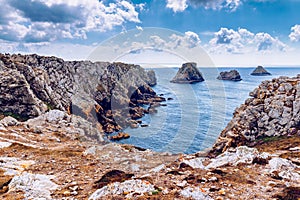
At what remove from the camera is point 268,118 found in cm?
4250

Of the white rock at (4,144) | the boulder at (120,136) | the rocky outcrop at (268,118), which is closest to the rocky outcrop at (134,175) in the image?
the white rock at (4,144)

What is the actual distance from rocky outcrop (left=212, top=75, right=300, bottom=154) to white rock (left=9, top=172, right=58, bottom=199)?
107 feet

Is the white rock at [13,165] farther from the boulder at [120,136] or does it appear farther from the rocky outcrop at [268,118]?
the boulder at [120,136]

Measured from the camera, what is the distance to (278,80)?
48.6 m

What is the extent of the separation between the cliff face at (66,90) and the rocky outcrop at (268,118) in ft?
130

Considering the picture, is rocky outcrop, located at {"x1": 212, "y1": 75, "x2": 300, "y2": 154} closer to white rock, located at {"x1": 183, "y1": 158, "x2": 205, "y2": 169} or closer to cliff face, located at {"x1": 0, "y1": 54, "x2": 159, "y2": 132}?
white rock, located at {"x1": 183, "y1": 158, "x2": 205, "y2": 169}

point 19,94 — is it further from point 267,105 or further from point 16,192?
point 267,105

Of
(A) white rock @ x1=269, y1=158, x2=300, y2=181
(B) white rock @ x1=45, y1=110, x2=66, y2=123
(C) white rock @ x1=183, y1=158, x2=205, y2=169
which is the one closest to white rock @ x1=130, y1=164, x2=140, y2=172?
(C) white rock @ x1=183, y1=158, x2=205, y2=169

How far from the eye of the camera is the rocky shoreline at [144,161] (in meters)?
15.8

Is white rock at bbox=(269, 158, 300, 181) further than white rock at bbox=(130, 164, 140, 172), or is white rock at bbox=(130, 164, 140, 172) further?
white rock at bbox=(130, 164, 140, 172)

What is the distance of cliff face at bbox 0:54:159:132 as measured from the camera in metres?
50.2

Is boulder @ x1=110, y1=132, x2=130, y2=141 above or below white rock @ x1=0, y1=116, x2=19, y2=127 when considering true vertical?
below

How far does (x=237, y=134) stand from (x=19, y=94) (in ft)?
147

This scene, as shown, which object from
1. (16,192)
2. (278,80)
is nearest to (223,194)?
(16,192)
